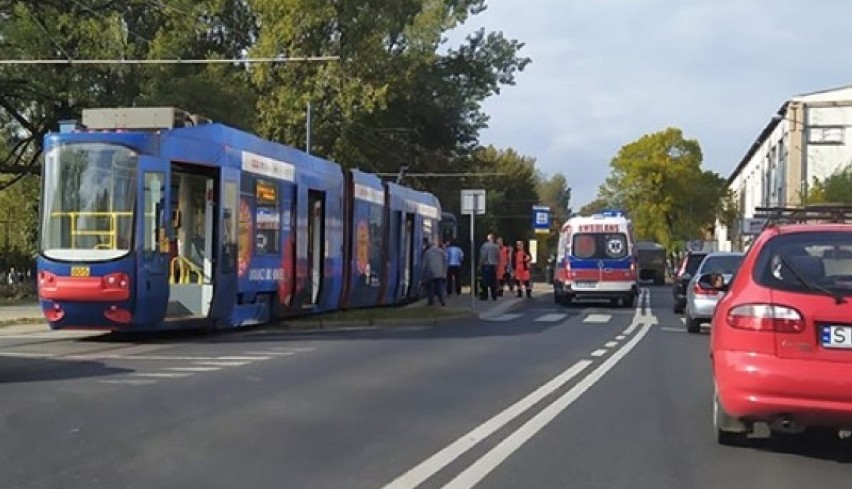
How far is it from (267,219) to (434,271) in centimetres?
817

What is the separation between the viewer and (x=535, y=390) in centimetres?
1227

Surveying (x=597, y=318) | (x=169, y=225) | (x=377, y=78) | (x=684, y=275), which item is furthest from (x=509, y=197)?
(x=169, y=225)

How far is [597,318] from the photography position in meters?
27.5

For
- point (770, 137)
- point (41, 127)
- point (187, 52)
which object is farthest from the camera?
point (770, 137)

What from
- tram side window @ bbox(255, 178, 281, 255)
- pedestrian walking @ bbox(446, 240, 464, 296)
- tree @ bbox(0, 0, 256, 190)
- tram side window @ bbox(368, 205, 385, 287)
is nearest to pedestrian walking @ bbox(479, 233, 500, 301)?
pedestrian walking @ bbox(446, 240, 464, 296)

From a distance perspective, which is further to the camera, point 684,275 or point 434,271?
point 684,275

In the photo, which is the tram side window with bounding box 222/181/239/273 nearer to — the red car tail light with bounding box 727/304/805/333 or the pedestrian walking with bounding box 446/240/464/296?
the red car tail light with bounding box 727/304/805/333

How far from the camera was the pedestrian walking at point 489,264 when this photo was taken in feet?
106

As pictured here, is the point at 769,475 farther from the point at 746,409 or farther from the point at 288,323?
the point at 288,323

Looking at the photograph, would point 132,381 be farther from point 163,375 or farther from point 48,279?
point 48,279

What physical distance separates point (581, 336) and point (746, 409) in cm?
1299

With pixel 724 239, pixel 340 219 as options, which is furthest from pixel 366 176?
pixel 724 239

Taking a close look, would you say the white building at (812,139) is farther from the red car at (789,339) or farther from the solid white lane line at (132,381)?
the red car at (789,339)

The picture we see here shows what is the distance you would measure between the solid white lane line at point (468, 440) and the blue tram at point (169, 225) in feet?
22.6
